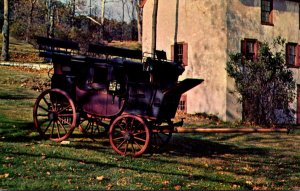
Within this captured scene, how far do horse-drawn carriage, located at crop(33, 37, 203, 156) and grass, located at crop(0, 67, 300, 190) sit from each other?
2.21 feet

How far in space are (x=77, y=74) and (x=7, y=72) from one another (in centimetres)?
1712

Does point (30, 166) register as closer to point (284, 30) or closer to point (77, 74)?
point (77, 74)

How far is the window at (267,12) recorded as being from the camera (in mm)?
24766

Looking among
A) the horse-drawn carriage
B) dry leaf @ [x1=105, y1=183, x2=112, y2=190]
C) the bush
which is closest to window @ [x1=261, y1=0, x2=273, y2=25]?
the bush

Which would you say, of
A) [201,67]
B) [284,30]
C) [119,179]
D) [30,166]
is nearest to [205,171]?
[119,179]

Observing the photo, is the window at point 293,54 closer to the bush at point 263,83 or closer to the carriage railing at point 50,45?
the bush at point 263,83

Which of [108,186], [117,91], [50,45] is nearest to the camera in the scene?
[108,186]

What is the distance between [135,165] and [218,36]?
50.6ft

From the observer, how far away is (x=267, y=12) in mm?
25000

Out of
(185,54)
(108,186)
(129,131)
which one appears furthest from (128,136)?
(185,54)

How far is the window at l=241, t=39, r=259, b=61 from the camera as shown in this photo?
2356 cm

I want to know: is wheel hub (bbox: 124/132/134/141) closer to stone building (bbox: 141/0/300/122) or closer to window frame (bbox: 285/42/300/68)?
stone building (bbox: 141/0/300/122)

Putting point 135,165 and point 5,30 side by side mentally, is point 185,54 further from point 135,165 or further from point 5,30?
point 135,165

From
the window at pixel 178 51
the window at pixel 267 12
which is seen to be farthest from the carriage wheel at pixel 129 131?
the window at pixel 267 12
